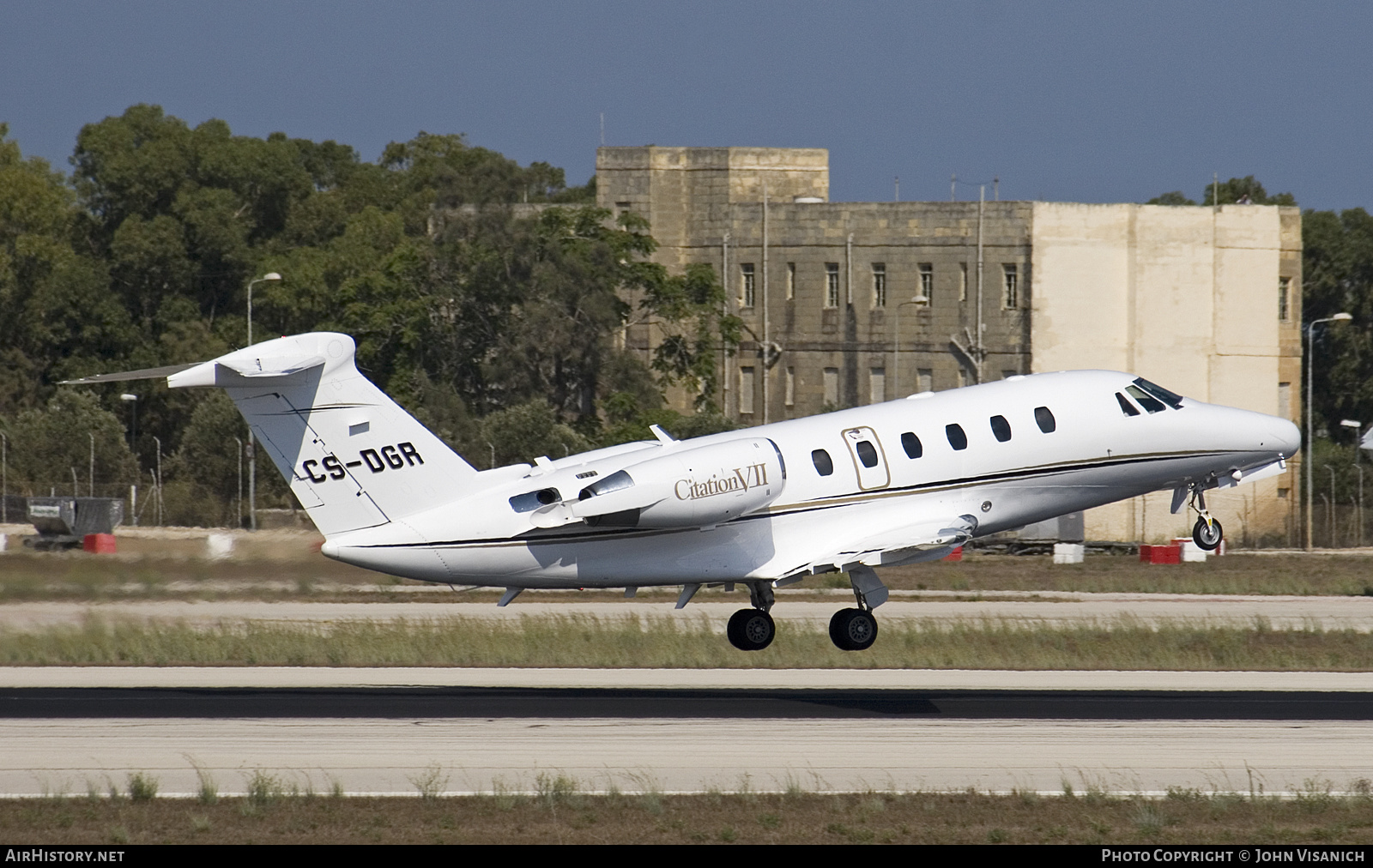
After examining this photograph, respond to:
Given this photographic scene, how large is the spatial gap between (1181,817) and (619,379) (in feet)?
188

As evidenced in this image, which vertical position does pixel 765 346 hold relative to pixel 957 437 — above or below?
above

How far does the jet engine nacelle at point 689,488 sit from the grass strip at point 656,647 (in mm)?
4245

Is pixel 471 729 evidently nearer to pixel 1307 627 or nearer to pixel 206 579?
pixel 206 579

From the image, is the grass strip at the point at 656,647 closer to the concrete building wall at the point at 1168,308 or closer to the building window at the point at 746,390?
the concrete building wall at the point at 1168,308

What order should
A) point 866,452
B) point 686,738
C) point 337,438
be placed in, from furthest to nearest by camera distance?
point 866,452 → point 337,438 → point 686,738

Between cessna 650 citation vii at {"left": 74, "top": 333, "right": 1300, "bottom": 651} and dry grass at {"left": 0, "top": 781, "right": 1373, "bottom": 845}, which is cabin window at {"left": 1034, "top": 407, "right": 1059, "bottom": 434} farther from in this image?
dry grass at {"left": 0, "top": 781, "right": 1373, "bottom": 845}

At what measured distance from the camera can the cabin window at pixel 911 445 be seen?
28797 millimetres

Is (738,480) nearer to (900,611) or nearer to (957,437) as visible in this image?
(957,437)

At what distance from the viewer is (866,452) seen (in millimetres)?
28656

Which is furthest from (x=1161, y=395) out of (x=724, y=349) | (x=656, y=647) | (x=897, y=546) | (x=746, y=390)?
(x=746, y=390)

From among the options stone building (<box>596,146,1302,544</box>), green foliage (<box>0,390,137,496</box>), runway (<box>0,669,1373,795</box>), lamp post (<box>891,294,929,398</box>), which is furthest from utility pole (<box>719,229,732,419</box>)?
runway (<box>0,669,1373,795</box>)

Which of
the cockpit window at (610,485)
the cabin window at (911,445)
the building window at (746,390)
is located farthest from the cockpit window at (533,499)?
the building window at (746,390)

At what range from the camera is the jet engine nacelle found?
88.2 ft

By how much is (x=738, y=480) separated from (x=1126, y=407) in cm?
676
